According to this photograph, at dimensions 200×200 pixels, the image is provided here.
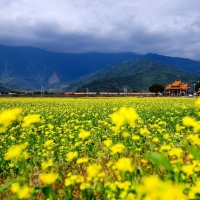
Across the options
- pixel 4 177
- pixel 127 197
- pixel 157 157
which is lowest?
pixel 4 177

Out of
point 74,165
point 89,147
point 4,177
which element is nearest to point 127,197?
point 74,165

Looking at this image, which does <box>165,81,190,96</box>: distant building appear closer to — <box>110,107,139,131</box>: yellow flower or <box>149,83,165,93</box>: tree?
<box>149,83,165,93</box>: tree

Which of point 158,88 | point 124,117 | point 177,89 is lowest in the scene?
point 124,117

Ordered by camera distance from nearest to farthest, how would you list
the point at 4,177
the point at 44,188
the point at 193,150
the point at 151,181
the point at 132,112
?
1. the point at 151,181
2. the point at 193,150
3. the point at 132,112
4. the point at 44,188
5. the point at 4,177

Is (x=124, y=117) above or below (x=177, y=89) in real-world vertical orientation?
A: below

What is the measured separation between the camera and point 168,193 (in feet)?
4.55

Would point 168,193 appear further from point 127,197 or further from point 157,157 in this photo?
point 127,197

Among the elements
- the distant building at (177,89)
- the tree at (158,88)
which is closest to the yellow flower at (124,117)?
Answer: the distant building at (177,89)

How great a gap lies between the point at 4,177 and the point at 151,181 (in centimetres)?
503

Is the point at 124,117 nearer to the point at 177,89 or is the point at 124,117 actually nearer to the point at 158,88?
the point at 177,89

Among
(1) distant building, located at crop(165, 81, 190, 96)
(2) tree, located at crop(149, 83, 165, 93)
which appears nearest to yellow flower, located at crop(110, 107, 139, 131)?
(1) distant building, located at crop(165, 81, 190, 96)

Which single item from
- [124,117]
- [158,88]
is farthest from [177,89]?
[124,117]

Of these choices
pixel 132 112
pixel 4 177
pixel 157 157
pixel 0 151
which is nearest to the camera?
pixel 157 157

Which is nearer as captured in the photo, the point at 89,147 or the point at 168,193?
the point at 168,193
